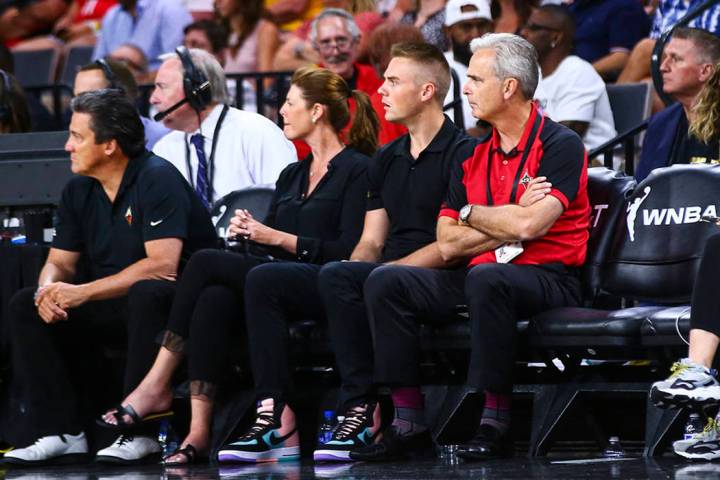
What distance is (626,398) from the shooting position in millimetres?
5457

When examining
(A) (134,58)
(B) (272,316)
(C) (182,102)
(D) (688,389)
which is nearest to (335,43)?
(C) (182,102)

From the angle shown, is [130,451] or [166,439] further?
[166,439]

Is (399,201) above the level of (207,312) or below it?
above

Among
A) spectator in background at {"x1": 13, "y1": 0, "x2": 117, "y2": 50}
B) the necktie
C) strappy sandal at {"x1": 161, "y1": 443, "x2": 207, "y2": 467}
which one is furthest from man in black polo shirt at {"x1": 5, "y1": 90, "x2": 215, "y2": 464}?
spectator in background at {"x1": 13, "y1": 0, "x2": 117, "y2": 50}

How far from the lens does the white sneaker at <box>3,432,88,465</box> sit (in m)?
6.18

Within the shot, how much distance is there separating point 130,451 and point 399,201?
150cm

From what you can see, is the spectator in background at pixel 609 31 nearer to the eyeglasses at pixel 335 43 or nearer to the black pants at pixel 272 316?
the eyeglasses at pixel 335 43

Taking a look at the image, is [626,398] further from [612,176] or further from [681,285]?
[612,176]

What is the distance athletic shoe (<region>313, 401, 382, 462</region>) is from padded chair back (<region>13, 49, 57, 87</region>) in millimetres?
7193

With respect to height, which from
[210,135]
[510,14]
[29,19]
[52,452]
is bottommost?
[52,452]

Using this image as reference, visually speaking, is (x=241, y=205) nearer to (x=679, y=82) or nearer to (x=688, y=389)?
(x=679, y=82)

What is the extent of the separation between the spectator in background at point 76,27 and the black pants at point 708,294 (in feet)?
27.3

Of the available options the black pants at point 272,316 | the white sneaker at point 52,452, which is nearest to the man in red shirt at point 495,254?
the black pants at point 272,316

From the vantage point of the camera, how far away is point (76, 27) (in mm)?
12648
